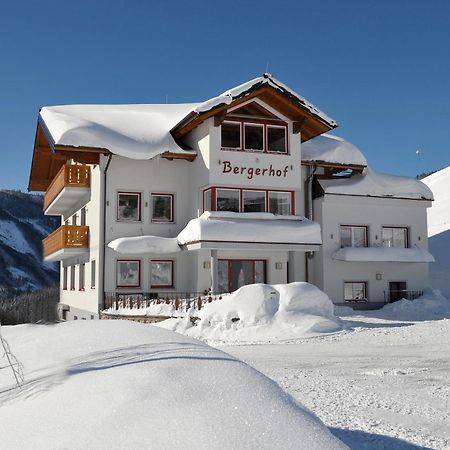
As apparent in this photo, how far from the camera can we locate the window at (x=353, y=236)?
2877cm

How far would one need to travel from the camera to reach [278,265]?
2691 cm

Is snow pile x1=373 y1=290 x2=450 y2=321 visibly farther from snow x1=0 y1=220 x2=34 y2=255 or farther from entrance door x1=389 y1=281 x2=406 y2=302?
snow x1=0 y1=220 x2=34 y2=255

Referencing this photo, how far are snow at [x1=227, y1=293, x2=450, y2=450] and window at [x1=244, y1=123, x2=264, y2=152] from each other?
905 centimetres

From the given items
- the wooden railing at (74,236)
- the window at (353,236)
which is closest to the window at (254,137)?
the window at (353,236)

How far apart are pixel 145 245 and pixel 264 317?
7.85m

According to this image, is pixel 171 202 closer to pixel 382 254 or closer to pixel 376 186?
pixel 376 186

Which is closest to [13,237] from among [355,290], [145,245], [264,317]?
[145,245]

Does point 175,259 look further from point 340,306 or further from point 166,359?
point 166,359

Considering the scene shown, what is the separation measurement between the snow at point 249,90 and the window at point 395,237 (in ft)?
20.3

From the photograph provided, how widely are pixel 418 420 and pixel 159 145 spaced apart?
1938 centimetres

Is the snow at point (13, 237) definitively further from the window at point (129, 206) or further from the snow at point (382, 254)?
the snow at point (382, 254)

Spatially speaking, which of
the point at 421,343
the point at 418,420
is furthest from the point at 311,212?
the point at 418,420

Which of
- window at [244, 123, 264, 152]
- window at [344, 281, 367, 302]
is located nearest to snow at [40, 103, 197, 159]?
window at [244, 123, 264, 152]

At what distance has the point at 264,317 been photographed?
18.6 metres
